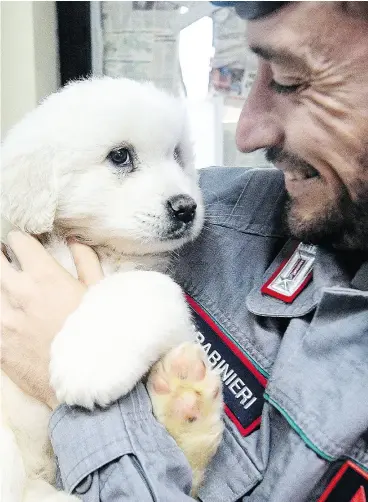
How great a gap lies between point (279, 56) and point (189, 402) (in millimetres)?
671

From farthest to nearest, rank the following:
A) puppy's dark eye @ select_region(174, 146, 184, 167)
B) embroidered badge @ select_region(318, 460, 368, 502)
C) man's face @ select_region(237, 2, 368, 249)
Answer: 1. puppy's dark eye @ select_region(174, 146, 184, 167)
2. man's face @ select_region(237, 2, 368, 249)
3. embroidered badge @ select_region(318, 460, 368, 502)

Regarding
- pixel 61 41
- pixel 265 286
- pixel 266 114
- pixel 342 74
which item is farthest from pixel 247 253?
pixel 61 41

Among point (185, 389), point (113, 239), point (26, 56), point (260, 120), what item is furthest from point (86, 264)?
point (26, 56)

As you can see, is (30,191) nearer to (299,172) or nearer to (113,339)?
(113,339)

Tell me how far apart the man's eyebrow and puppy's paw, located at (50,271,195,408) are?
19.7 inches

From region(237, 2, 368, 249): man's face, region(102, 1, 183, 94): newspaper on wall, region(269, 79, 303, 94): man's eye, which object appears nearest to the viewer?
region(237, 2, 368, 249): man's face

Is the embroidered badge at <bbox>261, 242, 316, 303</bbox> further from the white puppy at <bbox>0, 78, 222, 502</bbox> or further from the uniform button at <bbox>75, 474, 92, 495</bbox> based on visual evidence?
the uniform button at <bbox>75, 474, 92, 495</bbox>

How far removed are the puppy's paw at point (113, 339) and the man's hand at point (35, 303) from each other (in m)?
0.08

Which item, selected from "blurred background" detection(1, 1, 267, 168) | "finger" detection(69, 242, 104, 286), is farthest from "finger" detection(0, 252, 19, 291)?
"blurred background" detection(1, 1, 267, 168)

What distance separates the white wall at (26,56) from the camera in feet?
4.47

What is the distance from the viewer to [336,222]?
107 cm

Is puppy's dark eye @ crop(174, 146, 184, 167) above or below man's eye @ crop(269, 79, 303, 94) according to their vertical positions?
below

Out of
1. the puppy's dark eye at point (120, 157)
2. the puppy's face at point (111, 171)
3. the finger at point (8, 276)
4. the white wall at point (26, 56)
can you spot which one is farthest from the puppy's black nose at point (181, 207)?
the white wall at point (26, 56)

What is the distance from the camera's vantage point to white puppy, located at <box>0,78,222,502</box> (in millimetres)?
845
